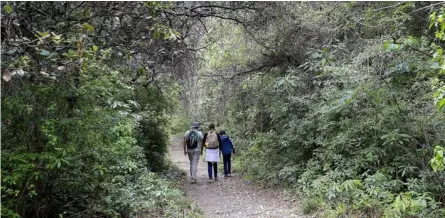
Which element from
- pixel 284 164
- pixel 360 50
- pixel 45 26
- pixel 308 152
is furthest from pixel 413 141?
pixel 45 26

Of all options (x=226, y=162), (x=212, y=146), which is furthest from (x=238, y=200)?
(x=226, y=162)

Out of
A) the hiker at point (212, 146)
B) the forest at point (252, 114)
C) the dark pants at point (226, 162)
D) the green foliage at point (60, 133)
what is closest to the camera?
the green foliage at point (60, 133)

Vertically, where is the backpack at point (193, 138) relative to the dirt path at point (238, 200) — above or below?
above

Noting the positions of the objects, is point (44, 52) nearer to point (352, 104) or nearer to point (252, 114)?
point (352, 104)

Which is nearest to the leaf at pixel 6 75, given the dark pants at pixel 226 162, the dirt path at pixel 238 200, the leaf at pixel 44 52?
the leaf at pixel 44 52

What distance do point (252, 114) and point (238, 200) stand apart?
18.3 ft

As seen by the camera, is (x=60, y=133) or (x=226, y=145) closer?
(x=60, y=133)

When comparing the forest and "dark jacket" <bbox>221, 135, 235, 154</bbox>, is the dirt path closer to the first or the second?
the forest

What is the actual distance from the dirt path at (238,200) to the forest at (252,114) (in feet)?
1.38

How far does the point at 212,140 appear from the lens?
39.5ft

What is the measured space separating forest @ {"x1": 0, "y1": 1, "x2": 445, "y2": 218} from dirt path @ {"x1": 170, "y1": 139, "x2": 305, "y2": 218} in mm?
422

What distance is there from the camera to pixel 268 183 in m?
10.7

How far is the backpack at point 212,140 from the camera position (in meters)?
12.0

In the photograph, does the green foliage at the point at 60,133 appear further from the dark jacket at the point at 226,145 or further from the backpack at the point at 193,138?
the dark jacket at the point at 226,145
